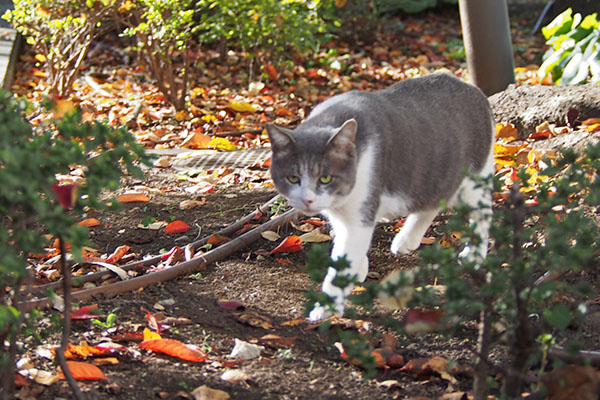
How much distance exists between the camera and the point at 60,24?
586 cm

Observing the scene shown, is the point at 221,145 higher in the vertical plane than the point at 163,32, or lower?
lower

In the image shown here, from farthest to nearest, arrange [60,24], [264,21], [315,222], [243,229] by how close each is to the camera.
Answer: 1. [264,21]
2. [60,24]
3. [315,222]
4. [243,229]

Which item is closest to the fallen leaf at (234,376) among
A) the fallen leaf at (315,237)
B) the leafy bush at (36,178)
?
the leafy bush at (36,178)

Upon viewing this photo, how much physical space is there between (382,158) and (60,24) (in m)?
3.72

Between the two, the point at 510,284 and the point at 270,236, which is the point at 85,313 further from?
the point at 510,284

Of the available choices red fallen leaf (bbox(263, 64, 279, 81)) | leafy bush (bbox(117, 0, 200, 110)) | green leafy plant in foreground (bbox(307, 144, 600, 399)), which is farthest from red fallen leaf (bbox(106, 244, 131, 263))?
red fallen leaf (bbox(263, 64, 279, 81))

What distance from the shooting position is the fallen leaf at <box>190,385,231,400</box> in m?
2.24

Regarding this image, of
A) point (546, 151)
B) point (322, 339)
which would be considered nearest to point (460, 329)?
point (322, 339)

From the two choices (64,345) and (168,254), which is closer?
(64,345)

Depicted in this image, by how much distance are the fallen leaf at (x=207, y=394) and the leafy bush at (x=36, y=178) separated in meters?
0.54

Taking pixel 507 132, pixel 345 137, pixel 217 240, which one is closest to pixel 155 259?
pixel 217 240

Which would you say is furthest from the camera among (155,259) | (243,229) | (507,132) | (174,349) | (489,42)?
(489,42)

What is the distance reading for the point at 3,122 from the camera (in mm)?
1920

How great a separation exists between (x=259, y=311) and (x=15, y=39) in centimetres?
693
